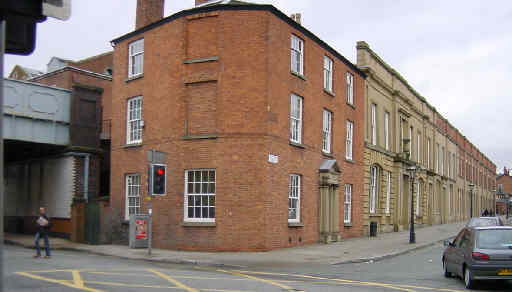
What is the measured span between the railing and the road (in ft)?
39.6

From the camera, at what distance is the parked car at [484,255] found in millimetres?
11602

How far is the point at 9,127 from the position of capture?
83.3 feet

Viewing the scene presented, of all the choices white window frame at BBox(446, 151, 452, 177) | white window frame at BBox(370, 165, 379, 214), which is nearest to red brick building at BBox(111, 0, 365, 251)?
white window frame at BBox(370, 165, 379, 214)

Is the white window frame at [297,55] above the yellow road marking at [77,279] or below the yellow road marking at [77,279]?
above

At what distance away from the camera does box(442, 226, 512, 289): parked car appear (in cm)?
1160

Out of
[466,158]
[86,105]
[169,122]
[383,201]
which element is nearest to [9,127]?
[86,105]

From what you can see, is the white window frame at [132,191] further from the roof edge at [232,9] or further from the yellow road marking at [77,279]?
the yellow road marking at [77,279]

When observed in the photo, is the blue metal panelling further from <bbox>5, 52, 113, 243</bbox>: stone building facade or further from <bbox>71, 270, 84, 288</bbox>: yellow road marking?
<bbox>71, 270, 84, 288</bbox>: yellow road marking

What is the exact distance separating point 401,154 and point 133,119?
20911mm

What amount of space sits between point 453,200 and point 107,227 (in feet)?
152

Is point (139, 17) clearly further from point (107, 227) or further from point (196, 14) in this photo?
point (107, 227)

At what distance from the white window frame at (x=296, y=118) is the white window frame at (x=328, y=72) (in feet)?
11.3

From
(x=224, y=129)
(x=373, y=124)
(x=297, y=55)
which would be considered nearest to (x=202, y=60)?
(x=224, y=129)

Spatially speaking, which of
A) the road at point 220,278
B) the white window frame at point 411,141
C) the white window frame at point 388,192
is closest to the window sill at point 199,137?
the road at point 220,278
